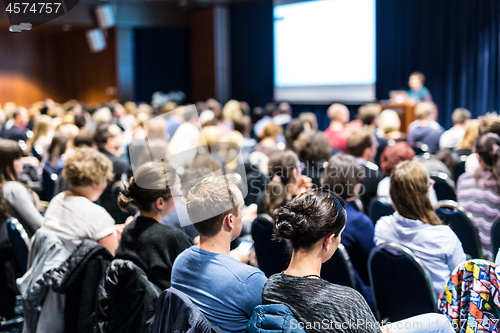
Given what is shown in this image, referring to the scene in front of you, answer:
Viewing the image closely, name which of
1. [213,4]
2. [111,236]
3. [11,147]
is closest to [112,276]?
[111,236]

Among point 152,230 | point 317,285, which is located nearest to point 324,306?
point 317,285

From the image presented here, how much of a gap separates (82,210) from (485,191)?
262cm

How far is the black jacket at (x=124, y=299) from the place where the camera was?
193cm

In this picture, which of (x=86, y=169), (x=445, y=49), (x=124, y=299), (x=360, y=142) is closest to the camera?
(x=124, y=299)

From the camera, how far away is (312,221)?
1.60 meters

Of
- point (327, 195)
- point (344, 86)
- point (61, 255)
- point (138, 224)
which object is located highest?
point (344, 86)

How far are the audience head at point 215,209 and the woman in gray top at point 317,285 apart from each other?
21 cm

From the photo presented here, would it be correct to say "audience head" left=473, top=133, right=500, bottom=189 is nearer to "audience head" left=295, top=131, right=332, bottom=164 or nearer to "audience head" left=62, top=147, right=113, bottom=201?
"audience head" left=295, top=131, right=332, bottom=164

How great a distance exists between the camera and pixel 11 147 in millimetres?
3328

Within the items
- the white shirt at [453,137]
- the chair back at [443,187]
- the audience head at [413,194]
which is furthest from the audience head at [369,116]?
the audience head at [413,194]

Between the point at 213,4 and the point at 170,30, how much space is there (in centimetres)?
205

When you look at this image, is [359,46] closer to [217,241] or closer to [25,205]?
[25,205]

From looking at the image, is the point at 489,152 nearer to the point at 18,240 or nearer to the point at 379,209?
the point at 379,209

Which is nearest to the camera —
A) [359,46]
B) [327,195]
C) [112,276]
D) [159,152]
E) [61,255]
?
[327,195]
